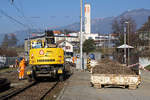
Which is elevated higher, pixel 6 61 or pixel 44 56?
pixel 44 56

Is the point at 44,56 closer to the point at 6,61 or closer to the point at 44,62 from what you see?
the point at 44,62

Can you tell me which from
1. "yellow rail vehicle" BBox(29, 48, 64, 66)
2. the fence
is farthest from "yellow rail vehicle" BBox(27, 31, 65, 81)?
the fence

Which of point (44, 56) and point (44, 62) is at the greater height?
point (44, 56)

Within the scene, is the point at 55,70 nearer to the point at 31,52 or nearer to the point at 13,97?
the point at 31,52

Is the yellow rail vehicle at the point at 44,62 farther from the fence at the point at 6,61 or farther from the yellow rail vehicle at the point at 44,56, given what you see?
the fence at the point at 6,61

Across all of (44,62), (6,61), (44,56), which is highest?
(44,56)

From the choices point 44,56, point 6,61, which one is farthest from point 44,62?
point 6,61

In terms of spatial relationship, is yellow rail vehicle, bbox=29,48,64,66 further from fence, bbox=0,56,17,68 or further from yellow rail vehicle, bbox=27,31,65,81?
fence, bbox=0,56,17,68

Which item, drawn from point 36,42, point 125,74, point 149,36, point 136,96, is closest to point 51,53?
point 36,42

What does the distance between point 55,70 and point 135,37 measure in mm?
36373

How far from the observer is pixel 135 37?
51.5 metres

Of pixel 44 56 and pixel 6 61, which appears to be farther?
pixel 6 61

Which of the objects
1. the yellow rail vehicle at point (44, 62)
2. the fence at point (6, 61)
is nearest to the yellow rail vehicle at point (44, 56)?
the yellow rail vehicle at point (44, 62)

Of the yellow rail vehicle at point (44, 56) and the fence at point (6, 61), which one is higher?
the yellow rail vehicle at point (44, 56)
